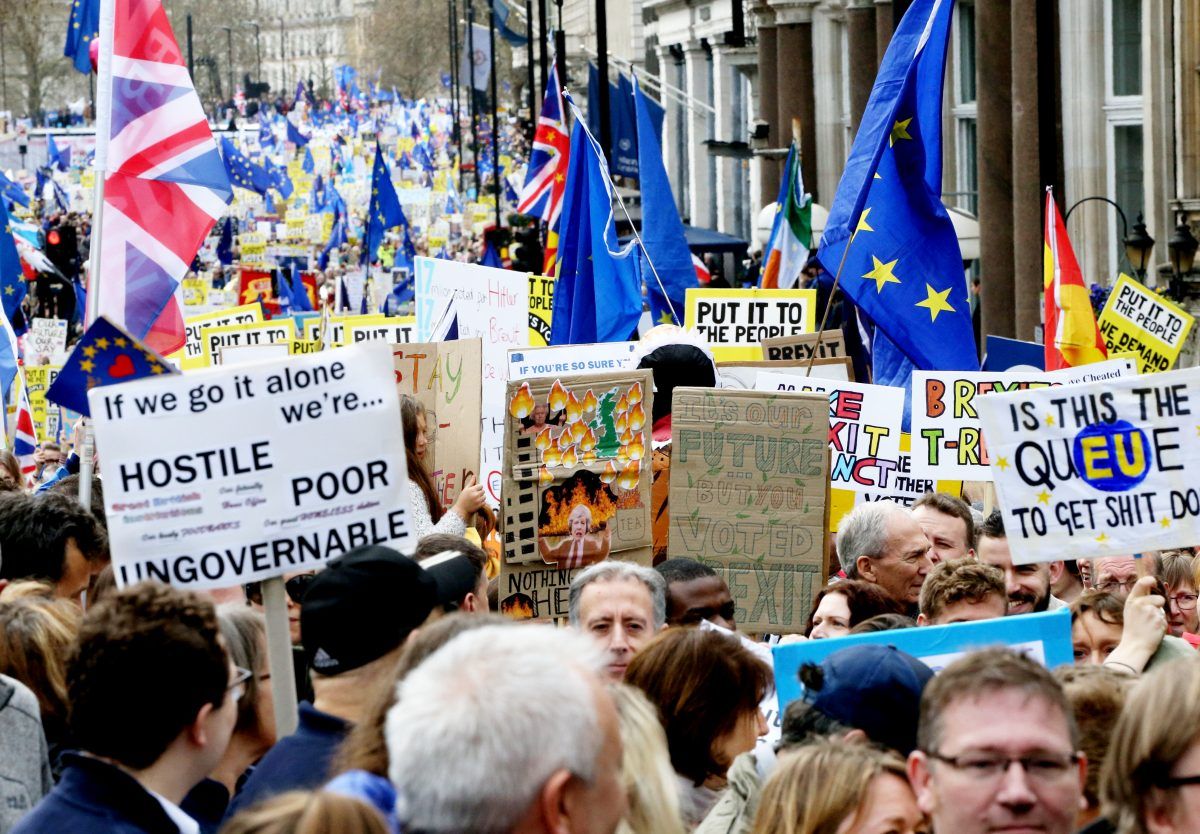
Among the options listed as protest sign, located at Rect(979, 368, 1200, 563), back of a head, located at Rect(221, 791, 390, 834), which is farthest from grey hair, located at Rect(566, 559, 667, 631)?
back of a head, located at Rect(221, 791, 390, 834)

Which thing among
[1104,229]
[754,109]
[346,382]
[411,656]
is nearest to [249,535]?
[346,382]

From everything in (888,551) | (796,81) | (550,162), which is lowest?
(888,551)

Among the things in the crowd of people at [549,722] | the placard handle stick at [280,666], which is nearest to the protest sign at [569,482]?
the crowd of people at [549,722]

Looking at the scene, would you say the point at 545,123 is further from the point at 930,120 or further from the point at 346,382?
the point at 346,382

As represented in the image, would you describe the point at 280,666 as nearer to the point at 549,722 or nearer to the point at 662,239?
the point at 549,722

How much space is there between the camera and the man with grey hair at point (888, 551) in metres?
7.46

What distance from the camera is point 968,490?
11.1 m

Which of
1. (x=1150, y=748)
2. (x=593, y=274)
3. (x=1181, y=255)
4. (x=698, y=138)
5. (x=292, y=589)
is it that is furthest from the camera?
(x=698, y=138)

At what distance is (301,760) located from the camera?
173 inches

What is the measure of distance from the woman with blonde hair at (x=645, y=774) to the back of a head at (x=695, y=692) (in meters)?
0.77

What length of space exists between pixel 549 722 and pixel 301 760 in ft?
4.20

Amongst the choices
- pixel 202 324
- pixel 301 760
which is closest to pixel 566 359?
pixel 202 324

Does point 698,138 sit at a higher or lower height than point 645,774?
higher

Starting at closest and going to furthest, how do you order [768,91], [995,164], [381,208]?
1. [995,164]
2. [381,208]
3. [768,91]
